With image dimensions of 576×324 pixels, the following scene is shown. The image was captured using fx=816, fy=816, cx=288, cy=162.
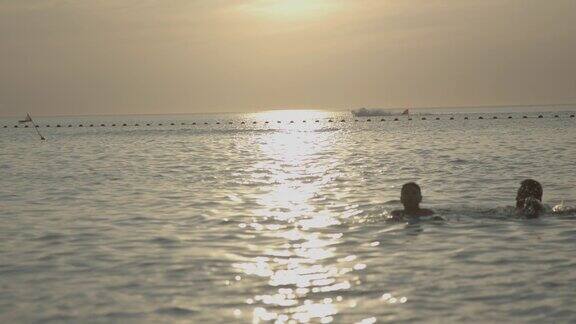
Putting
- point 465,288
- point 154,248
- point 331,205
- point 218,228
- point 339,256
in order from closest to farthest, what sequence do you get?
point 465,288, point 339,256, point 154,248, point 218,228, point 331,205

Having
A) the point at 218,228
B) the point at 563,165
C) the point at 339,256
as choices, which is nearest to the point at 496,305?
Result: the point at 339,256

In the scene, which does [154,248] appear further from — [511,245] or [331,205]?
[331,205]

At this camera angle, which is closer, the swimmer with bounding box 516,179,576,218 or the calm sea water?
the calm sea water

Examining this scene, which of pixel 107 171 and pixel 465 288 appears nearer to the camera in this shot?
pixel 465 288

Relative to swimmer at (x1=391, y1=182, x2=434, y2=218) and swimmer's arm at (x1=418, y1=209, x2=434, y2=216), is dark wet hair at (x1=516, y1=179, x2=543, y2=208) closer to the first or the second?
swimmer's arm at (x1=418, y1=209, x2=434, y2=216)

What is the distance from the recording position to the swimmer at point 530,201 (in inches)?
787

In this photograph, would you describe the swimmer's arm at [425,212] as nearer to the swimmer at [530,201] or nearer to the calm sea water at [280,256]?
the calm sea water at [280,256]

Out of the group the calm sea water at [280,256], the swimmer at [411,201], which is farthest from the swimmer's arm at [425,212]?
the calm sea water at [280,256]

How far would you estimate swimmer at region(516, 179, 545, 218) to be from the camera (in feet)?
65.6

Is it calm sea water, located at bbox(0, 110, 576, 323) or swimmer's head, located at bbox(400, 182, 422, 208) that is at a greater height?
swimmer's head, located at bbox(400, 182, 422, 208)

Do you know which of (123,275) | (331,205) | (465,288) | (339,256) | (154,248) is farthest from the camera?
(331,205)

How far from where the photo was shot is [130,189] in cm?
3059

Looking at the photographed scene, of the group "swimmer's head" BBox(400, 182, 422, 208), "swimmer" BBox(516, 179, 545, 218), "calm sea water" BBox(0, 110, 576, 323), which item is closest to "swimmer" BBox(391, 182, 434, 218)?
"swimmer's head" BBox(400, 182, 422, 208)

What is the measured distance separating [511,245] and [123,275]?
7.59m
